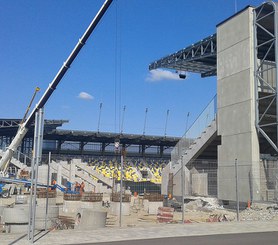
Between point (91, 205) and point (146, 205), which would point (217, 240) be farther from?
point (146, 205)

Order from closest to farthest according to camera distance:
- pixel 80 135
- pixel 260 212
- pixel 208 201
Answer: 1. pixel 260 212
2. pixel 208 201
3. pixel 80 135

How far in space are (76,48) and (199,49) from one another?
1319cm

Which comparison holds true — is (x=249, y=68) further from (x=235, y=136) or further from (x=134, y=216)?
(x=134, y=216)

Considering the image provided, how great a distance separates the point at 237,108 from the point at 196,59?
45.3 ft

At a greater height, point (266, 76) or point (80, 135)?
point (80, 135)

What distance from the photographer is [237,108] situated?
90.5 ft

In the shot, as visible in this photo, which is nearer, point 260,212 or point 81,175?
point 260,212

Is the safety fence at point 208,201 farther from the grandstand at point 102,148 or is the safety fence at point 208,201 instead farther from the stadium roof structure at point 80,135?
the stadium roof structure at point 80,135

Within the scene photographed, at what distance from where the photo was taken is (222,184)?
2798 centimetres

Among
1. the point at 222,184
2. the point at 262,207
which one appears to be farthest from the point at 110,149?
the point at 262,207

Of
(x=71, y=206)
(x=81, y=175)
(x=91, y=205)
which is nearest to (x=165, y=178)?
(x=91, y=205)

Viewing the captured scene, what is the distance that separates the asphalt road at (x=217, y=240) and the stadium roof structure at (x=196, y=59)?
84.7 ft

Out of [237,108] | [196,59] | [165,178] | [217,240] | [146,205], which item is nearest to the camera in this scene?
[217,240]

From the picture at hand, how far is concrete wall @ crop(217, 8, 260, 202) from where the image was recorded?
25922 millimetres
